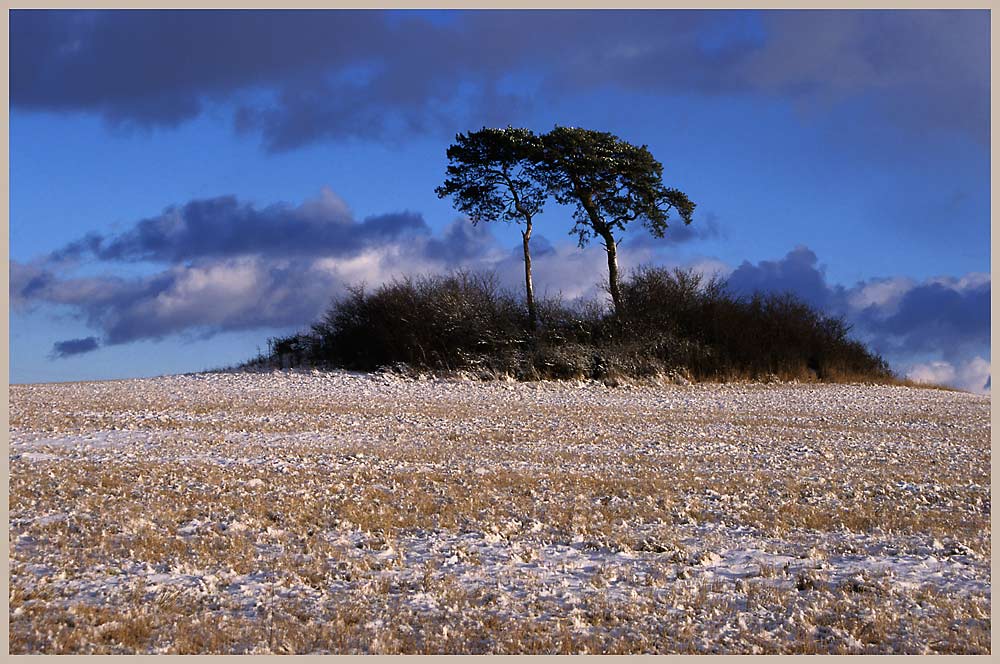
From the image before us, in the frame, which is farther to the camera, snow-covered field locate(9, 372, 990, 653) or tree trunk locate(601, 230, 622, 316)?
tree trunk locate(601, 230, 622, 316)

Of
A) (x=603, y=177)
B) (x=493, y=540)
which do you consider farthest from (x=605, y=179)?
(x=493, y=540)

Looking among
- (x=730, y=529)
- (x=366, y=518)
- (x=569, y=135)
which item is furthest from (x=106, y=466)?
(x=569, y=135)

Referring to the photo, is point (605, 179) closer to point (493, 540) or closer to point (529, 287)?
point (529, 287)

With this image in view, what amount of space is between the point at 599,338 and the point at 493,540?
75.1ft

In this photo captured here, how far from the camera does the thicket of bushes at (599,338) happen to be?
94.2 feet

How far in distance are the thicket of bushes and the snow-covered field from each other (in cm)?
1380

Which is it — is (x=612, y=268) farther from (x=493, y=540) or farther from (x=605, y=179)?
(x=493, y=540)

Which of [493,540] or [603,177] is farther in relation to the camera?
[603,177]

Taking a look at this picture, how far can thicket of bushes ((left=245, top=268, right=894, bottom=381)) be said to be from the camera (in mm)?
28703

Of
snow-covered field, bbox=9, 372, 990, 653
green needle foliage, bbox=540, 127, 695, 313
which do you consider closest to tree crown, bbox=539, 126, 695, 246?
green needle foliage, bbox=540, 127, 695, 313

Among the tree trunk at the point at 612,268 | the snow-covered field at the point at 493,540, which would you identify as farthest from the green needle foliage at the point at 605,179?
the snow-covered field at the point at 493,540

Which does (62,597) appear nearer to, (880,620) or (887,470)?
(880,620)

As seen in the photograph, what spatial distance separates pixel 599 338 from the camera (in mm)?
29906

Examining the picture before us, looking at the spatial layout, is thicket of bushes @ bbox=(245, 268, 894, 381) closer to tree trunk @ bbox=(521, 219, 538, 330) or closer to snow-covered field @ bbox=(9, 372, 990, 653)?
tree trunk @ bbox=(521, 219, 538, 330)
